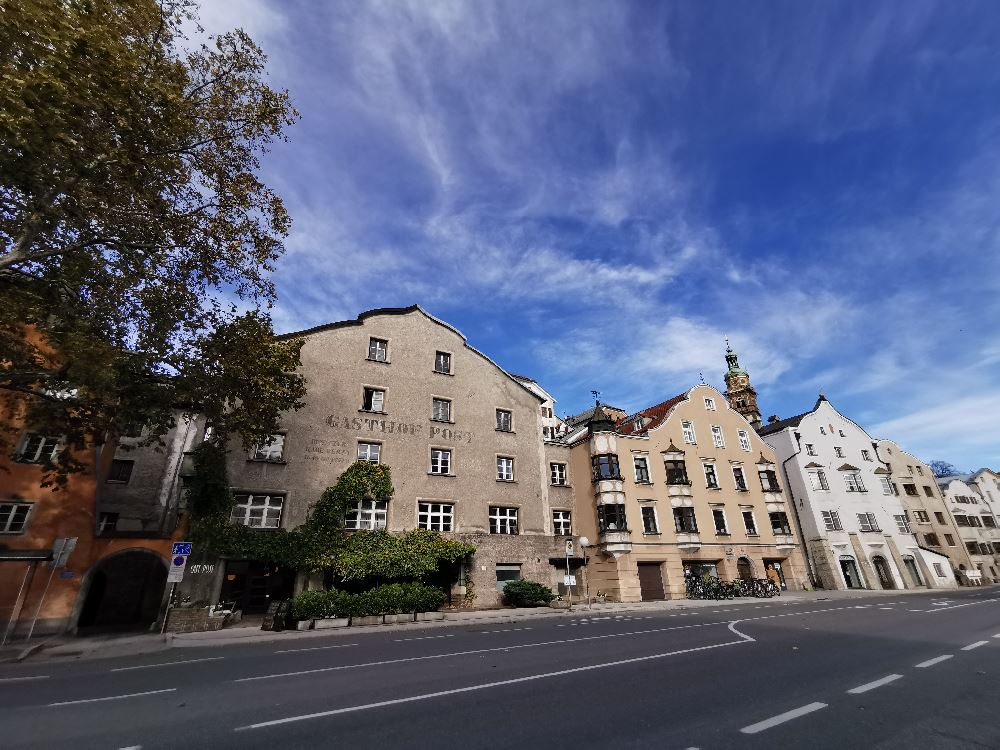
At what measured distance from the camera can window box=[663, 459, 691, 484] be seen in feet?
107

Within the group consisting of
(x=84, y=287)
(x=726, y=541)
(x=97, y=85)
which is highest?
(x=97, y=85)

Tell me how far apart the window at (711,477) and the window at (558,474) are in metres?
11.1

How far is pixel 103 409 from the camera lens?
13.1 meters

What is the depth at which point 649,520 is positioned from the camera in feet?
102

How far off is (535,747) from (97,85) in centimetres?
1401

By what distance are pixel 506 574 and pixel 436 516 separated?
5189 mm

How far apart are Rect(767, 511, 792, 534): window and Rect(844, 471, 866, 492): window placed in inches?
435

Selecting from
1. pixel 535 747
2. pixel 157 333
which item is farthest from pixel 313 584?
pixel 535 747

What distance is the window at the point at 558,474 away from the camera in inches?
1216

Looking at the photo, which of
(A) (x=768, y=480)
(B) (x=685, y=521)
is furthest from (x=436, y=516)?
(A) (x=768, y=480)

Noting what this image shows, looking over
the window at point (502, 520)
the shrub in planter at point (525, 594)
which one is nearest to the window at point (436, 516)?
the window at point (502, 520)

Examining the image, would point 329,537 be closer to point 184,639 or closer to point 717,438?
point 184,639

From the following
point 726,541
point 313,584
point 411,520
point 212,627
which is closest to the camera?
point 212,627

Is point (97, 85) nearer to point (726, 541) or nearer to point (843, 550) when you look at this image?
point (726, 541)
